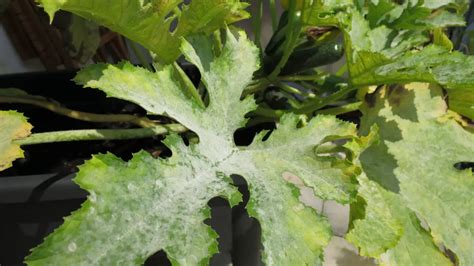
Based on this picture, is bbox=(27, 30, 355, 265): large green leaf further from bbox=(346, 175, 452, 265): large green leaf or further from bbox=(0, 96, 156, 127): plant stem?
bbox=(0, 96, 156, 127): plant stem

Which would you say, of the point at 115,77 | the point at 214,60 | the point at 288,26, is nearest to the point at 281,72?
the point at 288,26

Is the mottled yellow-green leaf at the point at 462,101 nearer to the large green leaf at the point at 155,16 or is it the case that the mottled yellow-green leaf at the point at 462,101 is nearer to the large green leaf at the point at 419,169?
the large green leaf at the point at 419,169

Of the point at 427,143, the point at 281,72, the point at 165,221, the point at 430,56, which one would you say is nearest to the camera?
the point at 165,221

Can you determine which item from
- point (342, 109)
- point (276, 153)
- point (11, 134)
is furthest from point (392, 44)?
point (11, 134)

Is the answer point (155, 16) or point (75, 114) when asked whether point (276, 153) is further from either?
point (75, 114)

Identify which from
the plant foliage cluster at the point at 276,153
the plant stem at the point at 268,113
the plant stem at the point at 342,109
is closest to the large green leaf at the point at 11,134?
the plant foliage cluster at the point at 276,153

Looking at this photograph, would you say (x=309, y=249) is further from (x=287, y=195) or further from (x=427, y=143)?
(x=427, y=143)

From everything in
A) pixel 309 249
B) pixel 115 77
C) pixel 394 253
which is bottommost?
pixel 394 253
